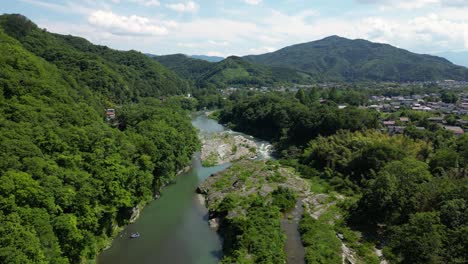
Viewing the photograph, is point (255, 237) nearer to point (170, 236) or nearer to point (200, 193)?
point (170, 236)

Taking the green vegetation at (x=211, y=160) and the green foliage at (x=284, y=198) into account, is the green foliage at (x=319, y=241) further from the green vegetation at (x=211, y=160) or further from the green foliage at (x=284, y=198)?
the green vegetation at (x=211, y=160)

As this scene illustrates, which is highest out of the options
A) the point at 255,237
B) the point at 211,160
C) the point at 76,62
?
the point at 76,62

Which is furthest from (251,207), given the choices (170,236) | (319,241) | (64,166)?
(64,166)

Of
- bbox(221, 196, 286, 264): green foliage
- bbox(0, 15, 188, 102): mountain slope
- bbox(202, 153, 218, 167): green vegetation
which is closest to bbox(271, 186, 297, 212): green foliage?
bbox(221, 196, 286, 264): green foliage

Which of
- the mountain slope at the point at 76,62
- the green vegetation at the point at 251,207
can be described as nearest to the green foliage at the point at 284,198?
the green vegetation at the point at 251,207

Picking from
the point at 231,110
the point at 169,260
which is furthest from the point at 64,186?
the point at 231,110

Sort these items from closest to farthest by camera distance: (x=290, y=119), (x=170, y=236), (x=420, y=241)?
(x=420, y=241), (x=170, y=236), (x=290, y=119)

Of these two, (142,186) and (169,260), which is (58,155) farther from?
(169,260)

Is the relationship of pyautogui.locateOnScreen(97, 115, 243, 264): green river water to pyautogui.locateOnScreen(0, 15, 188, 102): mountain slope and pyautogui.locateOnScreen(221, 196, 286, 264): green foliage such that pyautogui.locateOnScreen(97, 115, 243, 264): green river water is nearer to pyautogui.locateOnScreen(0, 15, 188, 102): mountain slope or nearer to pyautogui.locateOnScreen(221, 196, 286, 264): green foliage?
pyautogui.locateOnScreen(221, 196, 286, 264): green foliage
